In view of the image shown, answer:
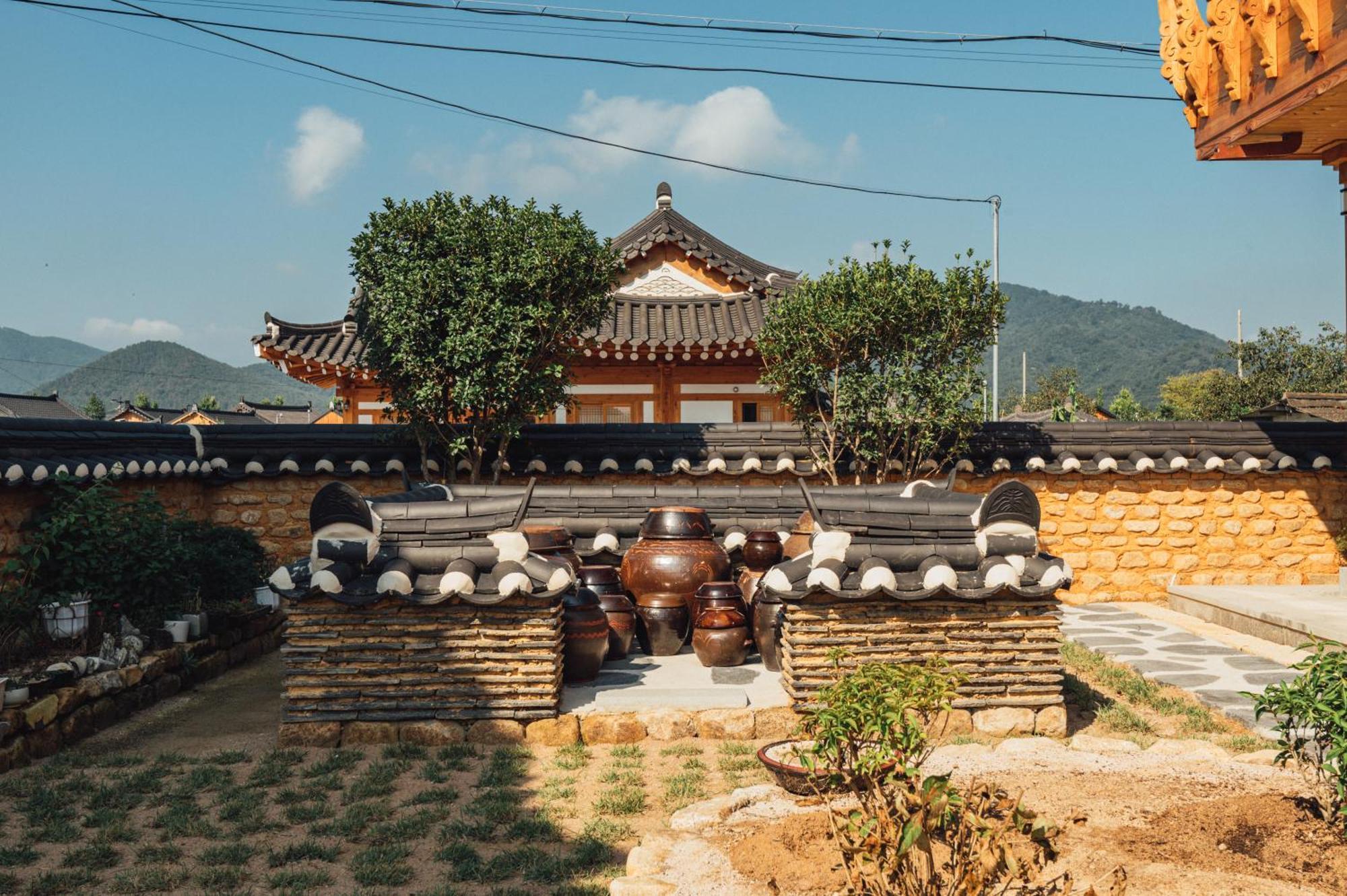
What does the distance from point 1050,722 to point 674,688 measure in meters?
2.39

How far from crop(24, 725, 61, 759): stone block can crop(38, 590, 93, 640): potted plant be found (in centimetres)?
101

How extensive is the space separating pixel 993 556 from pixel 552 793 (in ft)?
10.3

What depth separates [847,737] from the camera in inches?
139

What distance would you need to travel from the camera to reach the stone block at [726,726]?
235 inches

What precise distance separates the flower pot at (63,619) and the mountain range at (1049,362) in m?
100

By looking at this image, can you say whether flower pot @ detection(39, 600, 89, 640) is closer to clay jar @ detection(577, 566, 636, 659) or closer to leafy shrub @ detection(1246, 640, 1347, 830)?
clay jar @ detection(577, 566, 636, 659)

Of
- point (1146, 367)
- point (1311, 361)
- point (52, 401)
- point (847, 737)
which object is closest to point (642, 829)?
point (847, 737)

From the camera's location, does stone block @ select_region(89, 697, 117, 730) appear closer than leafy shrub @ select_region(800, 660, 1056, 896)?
No

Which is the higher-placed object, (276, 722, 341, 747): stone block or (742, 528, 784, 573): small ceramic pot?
(742, 528, 784, 573): small ceramic pot

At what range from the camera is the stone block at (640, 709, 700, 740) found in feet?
19.5

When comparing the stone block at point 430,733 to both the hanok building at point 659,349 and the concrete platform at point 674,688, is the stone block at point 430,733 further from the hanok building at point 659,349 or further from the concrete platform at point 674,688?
the hanok building at point 659,349

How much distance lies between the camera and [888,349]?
10195 millimetres

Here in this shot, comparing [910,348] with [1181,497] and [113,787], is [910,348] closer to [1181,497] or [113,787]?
→ [1181,497]

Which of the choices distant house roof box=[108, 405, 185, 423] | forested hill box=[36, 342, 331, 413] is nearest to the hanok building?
distant house roof box=[108, 405, 185, 423]
